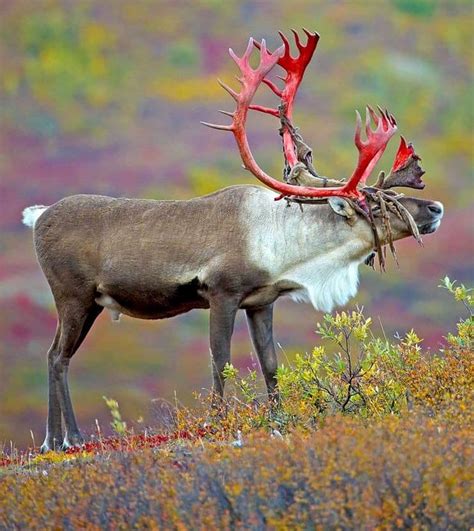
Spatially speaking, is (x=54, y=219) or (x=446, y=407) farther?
(x=54, y=219)

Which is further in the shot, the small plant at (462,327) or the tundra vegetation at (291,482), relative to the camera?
A: the small plant at (462,327)

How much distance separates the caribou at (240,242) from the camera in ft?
29.9

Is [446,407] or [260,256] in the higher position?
[260,256]

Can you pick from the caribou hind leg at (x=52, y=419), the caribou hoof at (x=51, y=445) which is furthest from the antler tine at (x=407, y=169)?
the caribou hoof at (x=51, y=445)

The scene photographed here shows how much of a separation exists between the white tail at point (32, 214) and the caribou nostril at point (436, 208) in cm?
303

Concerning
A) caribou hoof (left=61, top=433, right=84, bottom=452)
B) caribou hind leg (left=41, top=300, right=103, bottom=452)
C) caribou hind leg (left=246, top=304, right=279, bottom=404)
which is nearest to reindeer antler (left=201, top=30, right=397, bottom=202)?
caribou hind leg (left=246, top=304, right=279, bottom=404)

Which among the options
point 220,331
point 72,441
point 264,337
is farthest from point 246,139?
point 72,441

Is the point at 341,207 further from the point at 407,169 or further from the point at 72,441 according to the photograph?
the point at 72,441

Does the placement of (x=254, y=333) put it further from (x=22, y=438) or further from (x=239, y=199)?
(x=22, y=438)

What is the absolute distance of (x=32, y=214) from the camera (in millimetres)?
10062

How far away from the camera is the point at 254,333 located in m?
9.66

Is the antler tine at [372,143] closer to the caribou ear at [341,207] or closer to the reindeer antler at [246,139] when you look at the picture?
the reindeer antler at [246,139]

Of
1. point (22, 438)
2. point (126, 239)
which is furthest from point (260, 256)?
point (22, 438)

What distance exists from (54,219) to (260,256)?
68.6 inches
